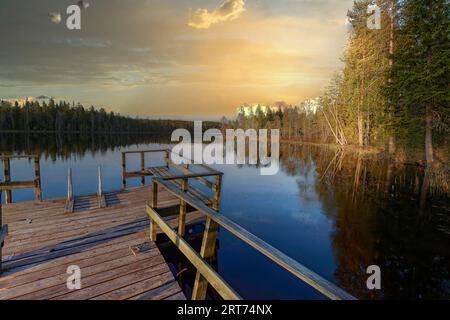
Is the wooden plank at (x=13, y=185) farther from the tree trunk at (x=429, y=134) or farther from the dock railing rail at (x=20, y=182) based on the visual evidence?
the tree trunk at (x=429, y=134)

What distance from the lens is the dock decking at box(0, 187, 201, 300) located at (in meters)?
4.03

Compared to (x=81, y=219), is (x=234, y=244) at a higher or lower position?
lower

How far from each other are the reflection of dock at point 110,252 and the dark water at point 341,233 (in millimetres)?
1618

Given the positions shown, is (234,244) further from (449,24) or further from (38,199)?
(449,24)

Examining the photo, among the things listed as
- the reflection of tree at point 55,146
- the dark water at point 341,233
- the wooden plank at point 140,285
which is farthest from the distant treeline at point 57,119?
the wooden plank at point 140,285

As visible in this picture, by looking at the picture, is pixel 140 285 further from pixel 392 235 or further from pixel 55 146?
pixel 55 146

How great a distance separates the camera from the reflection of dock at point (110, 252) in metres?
3.50

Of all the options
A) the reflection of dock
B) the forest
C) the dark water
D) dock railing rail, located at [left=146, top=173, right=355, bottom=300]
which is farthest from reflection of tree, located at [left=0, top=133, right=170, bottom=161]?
the forest

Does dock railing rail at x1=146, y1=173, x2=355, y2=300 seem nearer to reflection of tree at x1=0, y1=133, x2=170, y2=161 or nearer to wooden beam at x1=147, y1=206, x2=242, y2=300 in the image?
wooden beam at x1=147, y1=206, x2=242, y2=300

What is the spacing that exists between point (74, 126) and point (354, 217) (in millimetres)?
127542

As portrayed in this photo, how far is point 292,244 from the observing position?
8500 millimetres

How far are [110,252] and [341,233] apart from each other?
7.86m
